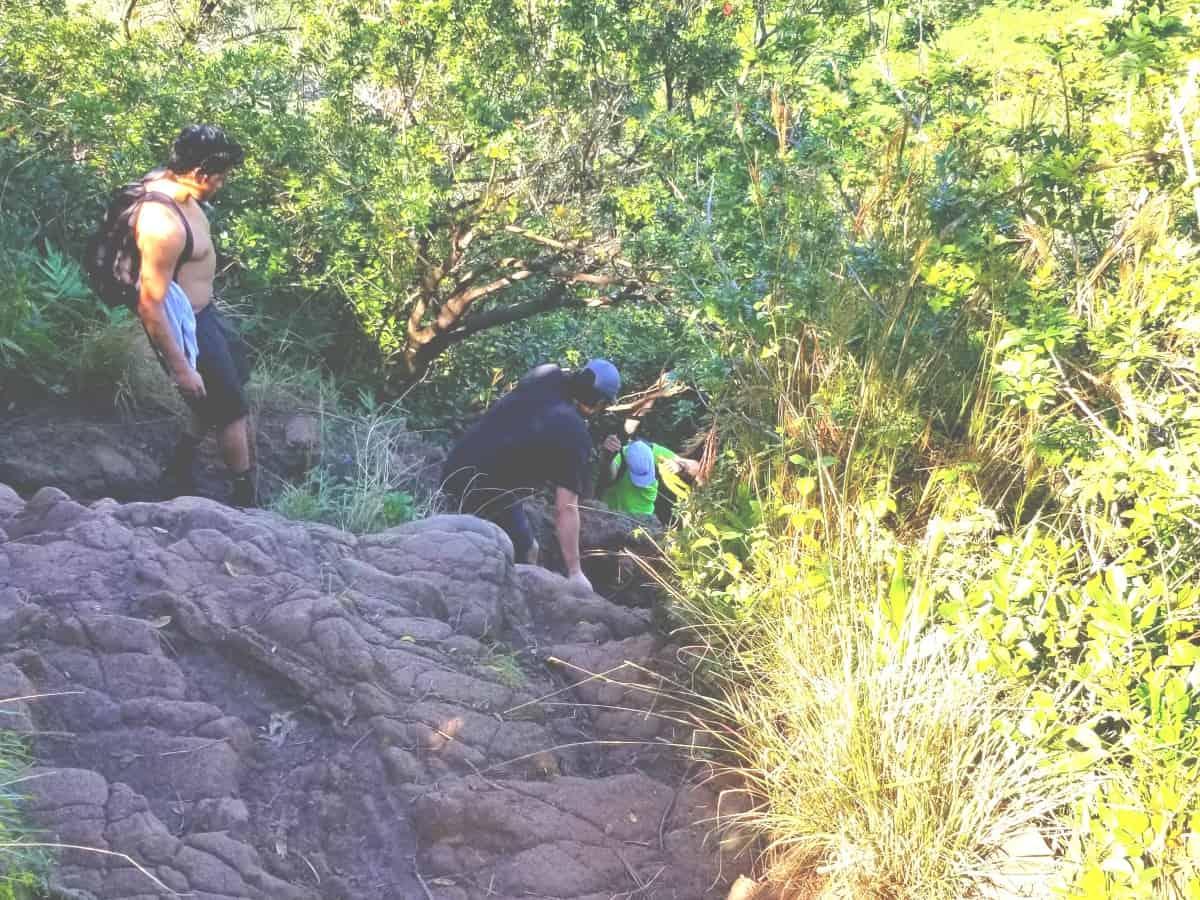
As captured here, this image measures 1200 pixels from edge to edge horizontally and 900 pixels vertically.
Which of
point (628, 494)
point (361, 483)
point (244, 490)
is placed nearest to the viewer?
point (244, 490)

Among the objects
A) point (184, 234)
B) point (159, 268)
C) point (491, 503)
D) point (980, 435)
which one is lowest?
point (491, 503)

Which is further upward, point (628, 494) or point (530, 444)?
point (530, 444)

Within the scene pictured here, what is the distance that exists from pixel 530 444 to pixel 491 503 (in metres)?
0.44

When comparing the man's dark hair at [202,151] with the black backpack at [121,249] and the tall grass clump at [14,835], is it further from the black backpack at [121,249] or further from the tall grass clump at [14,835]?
the tall grass clump at [14,835]

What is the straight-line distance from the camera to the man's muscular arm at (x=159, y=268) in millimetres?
5051

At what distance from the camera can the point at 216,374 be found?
5.61 metres

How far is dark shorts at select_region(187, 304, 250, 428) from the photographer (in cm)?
553

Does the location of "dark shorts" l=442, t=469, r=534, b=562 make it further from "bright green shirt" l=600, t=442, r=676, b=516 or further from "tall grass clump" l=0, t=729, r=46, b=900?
"tall grass clump" l=0, t=729, r=46, b=900

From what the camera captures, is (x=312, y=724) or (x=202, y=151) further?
(x=202, y=151)

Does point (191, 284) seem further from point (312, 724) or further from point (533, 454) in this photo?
point (312, 724)

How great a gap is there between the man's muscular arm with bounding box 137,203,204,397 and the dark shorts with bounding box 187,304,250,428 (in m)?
0.30

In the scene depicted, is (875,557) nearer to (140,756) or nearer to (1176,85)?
(1176,85)

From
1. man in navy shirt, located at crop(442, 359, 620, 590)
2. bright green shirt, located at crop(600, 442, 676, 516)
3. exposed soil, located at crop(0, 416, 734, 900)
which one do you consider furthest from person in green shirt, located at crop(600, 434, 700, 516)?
exposed soil, located at crop(0, 416, 734, 900)

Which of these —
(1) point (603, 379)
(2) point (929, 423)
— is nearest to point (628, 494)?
(1) point (603, 379)
